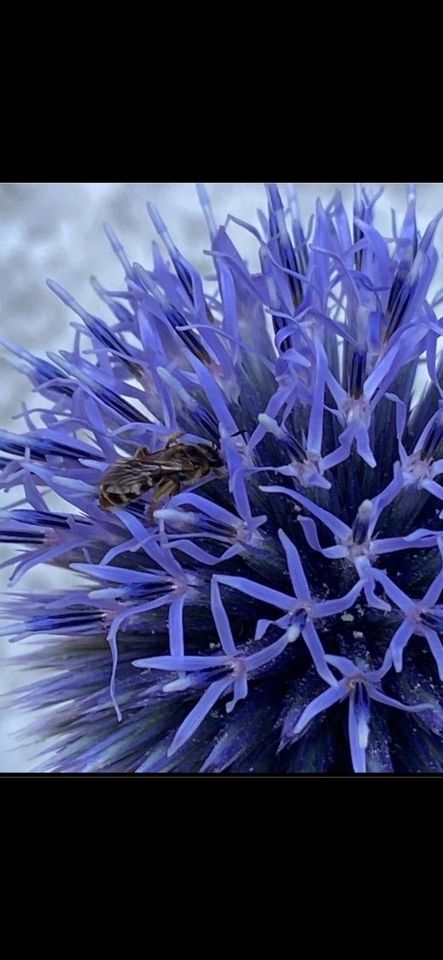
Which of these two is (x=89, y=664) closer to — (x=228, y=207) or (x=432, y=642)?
(x=432, y=642)

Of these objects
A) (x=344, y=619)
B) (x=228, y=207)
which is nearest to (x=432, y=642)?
(x=344, y=619)

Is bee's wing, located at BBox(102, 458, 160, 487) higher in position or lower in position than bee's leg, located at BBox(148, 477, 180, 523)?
higher

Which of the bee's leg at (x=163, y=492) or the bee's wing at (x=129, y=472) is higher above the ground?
the bee's wing at (x=129, y=472)
